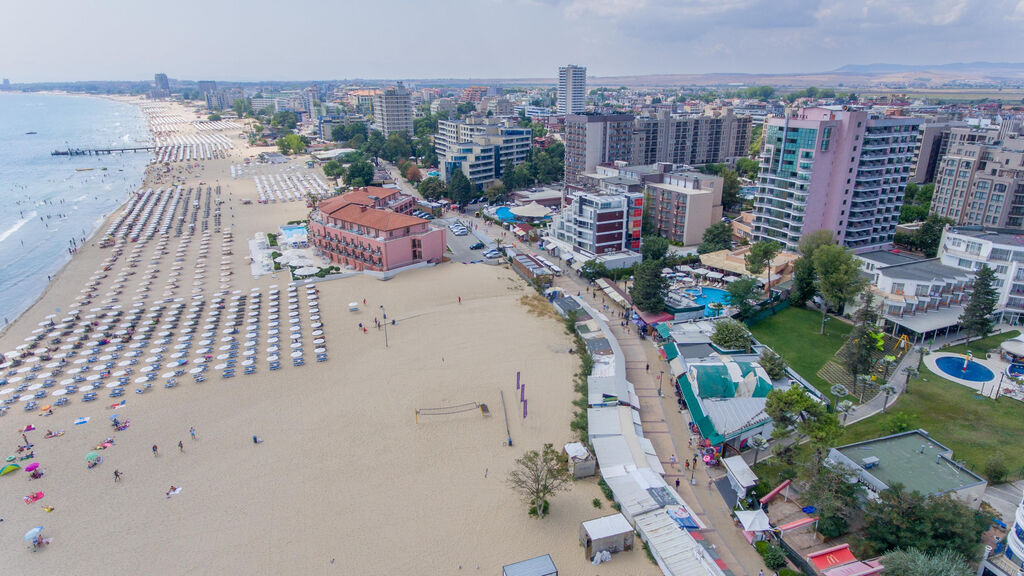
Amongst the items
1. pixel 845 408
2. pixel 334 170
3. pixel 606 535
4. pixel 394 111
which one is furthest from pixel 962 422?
pixel 394 111

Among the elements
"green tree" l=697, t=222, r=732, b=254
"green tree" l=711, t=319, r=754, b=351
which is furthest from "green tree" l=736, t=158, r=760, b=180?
"green tree" l=711, t=319, r=754, b=351

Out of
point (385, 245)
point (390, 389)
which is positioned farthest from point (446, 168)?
point (390, 389)

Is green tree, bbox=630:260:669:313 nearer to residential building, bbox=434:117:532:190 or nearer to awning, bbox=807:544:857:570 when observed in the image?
awning, bbox=807:544:857:570

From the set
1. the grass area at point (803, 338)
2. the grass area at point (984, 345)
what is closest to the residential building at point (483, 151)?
the grass area at point (803, 338)

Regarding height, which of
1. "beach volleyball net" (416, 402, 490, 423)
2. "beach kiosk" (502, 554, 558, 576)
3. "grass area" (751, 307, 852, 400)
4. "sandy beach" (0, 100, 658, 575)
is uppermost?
"grass area" (751, 307, 852, 400)

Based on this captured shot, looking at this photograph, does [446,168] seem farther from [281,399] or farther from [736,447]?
[736,447]

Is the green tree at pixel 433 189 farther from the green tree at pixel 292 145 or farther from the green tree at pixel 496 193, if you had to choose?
the green tree at pixel 292 145

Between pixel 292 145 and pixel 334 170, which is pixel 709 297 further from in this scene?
pixel 292 145
